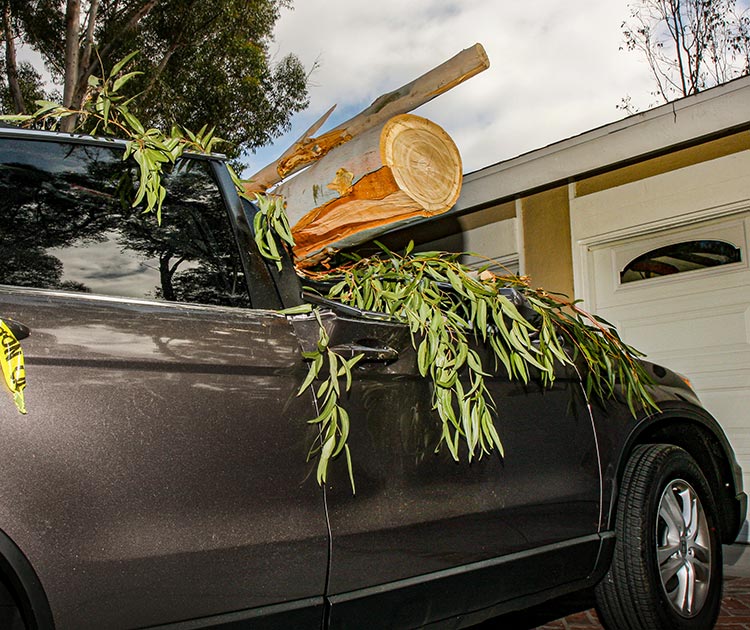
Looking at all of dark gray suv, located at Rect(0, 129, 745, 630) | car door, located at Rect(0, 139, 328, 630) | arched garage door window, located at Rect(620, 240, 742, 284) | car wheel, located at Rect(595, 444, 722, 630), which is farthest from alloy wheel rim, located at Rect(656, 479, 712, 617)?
arched garage door window, located at Rect(620, 240, 742, 284)

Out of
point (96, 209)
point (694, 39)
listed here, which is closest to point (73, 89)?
point (96, 209)

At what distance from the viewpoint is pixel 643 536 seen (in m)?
3.29

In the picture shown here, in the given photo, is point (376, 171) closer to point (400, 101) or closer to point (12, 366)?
point (400, 101)

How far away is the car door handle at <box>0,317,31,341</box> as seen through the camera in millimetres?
1727

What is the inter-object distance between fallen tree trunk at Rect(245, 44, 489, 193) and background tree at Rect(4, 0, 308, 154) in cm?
957

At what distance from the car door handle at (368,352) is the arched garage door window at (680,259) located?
4341 millimetres

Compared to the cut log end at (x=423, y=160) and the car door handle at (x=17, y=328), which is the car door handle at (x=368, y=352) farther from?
the cut log end at (x=423, y=160)

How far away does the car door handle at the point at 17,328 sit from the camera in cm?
173

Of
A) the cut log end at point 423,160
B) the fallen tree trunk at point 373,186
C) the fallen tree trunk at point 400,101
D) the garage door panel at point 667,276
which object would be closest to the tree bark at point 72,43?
the garage door panel at point 667,276

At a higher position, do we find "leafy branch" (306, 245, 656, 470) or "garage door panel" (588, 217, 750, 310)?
"garage door panel" (588, 217, 750, 310)

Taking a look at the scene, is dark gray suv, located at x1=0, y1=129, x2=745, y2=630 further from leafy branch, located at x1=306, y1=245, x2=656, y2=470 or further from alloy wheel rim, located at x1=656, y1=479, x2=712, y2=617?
alloy wheel rim, located at x1=656, y1=479, x2=712, y2=617

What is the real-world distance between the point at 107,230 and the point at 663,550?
2642mm

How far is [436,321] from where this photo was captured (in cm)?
262

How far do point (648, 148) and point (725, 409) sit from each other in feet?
6.75
